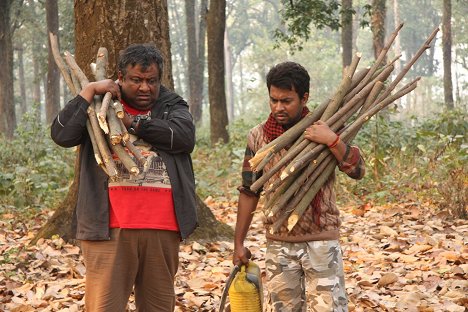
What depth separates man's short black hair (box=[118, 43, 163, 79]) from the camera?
12.3 feet

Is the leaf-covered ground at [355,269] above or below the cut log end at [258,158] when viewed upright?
below

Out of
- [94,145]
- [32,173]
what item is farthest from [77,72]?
[32,173]

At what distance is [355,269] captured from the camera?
6.50m

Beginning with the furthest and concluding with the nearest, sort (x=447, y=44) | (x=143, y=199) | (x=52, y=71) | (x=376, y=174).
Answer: (x=447, y=44) → (x=52, y=71) → (x=376, y=174) → (x=143, y=199)

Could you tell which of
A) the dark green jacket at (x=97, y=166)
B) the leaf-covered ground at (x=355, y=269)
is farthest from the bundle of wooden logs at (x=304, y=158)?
the leaf-covered ground at (x=355, y=269)

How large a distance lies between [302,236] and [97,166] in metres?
1.12

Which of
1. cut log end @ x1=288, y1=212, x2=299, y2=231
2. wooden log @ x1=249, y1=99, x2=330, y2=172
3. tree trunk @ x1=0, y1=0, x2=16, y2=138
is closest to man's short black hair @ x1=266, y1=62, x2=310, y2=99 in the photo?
wooden log @ x1=249, y1=99, x2=330, y2=172

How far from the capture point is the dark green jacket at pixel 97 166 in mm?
3730

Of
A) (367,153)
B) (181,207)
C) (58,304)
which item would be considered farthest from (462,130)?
(181,207)

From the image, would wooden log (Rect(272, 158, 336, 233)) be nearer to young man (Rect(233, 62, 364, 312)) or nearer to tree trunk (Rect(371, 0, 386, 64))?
young man (Rect(233, 62, 364, 312))

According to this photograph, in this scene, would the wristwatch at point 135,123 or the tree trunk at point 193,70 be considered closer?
the wristwatch at point 135,123

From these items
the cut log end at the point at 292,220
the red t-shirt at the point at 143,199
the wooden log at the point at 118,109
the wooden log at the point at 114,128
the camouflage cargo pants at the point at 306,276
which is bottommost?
the camouflage cargo pants at the point at 306,276

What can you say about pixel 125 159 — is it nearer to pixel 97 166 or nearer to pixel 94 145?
pixel 94 145

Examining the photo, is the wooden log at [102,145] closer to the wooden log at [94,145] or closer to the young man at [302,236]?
the wooden log at [94,145]
